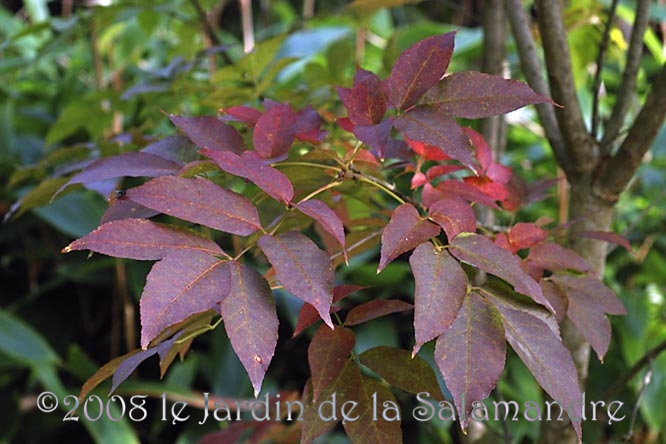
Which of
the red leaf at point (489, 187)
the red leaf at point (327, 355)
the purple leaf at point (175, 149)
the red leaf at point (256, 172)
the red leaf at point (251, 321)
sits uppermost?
the red leaf at point (256, 172)

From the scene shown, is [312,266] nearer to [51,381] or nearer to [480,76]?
[480,76]

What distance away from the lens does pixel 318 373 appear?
49 cm

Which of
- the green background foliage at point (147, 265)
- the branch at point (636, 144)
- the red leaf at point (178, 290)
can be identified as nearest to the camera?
the red leaf at point (178, 290)

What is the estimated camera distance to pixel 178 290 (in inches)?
15.7

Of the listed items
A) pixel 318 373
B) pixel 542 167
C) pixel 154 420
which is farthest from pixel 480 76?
pixel 542 167

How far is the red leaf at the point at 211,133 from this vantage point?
1.73 ft

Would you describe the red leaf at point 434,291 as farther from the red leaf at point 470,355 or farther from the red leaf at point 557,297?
the red leaf at point 557,297

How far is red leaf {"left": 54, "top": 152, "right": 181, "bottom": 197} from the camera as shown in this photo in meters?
0.50

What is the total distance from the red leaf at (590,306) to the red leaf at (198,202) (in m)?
0.26

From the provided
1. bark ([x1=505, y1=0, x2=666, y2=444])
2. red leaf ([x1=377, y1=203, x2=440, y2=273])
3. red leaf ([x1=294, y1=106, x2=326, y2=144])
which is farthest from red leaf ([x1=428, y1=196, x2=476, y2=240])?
bark ([x1=505, y1=0, x2=666, y2=444])

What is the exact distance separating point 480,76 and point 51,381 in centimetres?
111

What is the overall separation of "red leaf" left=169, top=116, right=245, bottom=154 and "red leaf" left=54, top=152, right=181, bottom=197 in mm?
26

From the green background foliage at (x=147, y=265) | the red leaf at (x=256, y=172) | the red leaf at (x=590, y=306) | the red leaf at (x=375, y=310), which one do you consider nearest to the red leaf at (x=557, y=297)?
the red leaf at (x=590, y=306)

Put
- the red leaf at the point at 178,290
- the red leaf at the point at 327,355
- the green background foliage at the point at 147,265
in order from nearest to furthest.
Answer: the red leaf at the point at 178,290 < the red leaf at the point at 327,355 < the green background foliage at the point at 147,265
